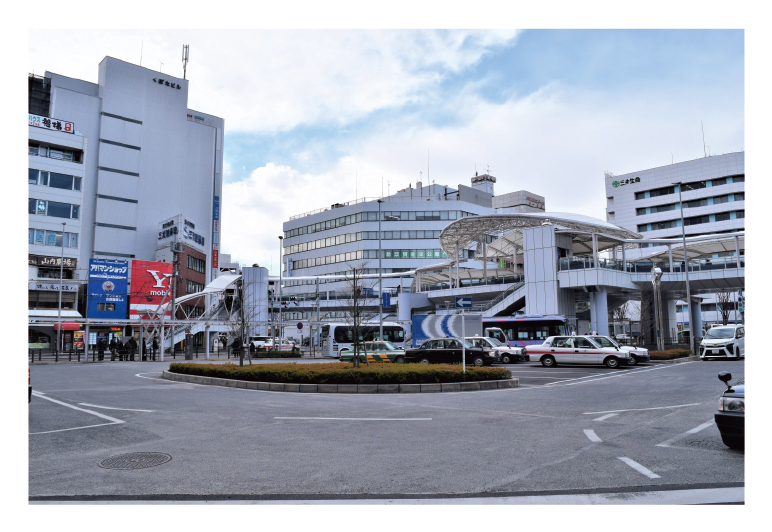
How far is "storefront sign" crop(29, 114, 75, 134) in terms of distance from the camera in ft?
194

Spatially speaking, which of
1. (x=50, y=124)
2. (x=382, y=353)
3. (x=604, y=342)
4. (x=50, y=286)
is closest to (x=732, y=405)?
(x=604, y=342)

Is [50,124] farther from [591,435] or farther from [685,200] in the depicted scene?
[685,200]

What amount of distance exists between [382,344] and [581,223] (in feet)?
96.5

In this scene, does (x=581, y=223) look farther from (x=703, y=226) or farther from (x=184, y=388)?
(x=703, y=226)

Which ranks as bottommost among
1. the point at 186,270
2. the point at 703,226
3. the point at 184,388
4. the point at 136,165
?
the point at 184,388

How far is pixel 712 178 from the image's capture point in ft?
288

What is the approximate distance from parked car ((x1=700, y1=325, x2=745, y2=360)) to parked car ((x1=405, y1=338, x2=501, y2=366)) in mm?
11096

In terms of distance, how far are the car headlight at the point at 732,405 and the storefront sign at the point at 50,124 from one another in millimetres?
67657

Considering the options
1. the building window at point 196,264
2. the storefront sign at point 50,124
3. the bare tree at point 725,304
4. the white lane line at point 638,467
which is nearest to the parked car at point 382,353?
the white lane line at point 638,467

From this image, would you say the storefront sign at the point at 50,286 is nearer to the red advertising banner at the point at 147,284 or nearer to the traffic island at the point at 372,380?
the red advertising banner at the point at 147,284

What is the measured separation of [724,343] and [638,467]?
83.4ft

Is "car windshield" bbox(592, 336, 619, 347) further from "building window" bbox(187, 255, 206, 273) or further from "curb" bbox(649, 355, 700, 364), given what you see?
"building window" bbox(187, 255, 206, 273)
